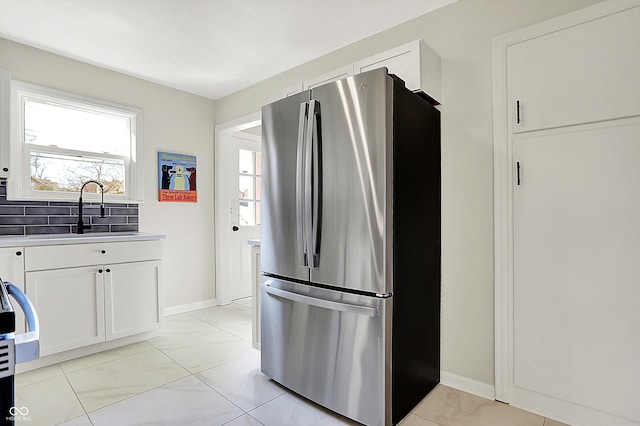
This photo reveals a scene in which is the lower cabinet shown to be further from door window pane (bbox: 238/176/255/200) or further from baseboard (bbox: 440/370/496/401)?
baseboard (bbox: 440/370/496/401)

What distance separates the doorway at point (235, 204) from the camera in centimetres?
402

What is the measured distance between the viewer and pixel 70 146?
122 inches

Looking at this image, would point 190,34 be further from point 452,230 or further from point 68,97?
point 452,230

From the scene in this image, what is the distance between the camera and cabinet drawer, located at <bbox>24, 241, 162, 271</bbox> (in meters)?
2.36

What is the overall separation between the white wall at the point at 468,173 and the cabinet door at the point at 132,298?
236cm

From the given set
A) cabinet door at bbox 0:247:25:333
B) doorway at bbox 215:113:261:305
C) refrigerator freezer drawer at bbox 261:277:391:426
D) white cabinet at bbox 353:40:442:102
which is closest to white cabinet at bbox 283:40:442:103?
white cabinet at bbox 353:40:442:102

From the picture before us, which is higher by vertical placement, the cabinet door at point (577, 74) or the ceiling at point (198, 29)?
the ceiling at point (198, 29)

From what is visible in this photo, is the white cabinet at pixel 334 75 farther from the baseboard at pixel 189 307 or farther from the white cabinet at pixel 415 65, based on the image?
the baseboard at pixel 189 307

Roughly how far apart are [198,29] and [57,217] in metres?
2.00

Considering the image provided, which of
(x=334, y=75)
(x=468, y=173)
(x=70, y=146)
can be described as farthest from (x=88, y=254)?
(x=468, y=173)

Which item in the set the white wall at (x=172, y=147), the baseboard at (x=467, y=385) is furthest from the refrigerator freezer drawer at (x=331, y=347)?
the white wall at (x=172, y=147)

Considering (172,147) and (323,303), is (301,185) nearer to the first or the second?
(323,303)

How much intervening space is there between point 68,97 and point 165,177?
1060mm

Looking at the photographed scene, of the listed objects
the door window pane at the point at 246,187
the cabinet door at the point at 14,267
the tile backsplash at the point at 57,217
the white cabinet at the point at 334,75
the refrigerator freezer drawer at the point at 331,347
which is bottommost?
the refrigerator freezer drawer at the point at 331,347
